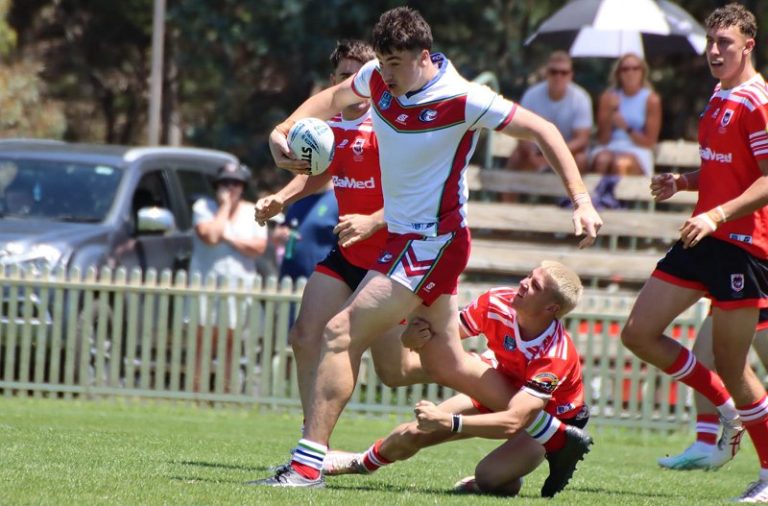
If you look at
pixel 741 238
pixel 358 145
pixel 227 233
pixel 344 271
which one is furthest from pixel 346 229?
pixel 227 233

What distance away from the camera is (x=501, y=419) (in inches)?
257

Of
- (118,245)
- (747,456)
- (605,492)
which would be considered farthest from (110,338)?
(605,492)

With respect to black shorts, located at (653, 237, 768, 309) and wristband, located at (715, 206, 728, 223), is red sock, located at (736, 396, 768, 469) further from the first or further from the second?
wristband, located at (715, 206, 728, 223)

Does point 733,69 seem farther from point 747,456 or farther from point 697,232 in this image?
point 747,456

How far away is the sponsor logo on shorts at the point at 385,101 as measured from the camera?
256 inches

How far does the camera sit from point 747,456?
10.9m

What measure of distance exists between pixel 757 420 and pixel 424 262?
78.2 inches

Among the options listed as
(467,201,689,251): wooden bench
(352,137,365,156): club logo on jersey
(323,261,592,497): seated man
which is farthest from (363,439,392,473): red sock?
(467,201,689,251): wooden bench

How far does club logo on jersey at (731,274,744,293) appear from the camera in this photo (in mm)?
7078

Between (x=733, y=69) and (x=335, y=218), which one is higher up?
(x=733, y=69)

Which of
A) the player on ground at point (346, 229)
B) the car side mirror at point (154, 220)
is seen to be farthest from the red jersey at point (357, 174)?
the car side mirror at point (154, 220)

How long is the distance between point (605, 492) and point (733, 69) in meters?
2.21

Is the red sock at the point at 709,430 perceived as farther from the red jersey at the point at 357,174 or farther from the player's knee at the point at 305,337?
the player's knee at the point at 305,337

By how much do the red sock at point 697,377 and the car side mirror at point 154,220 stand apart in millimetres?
6437
